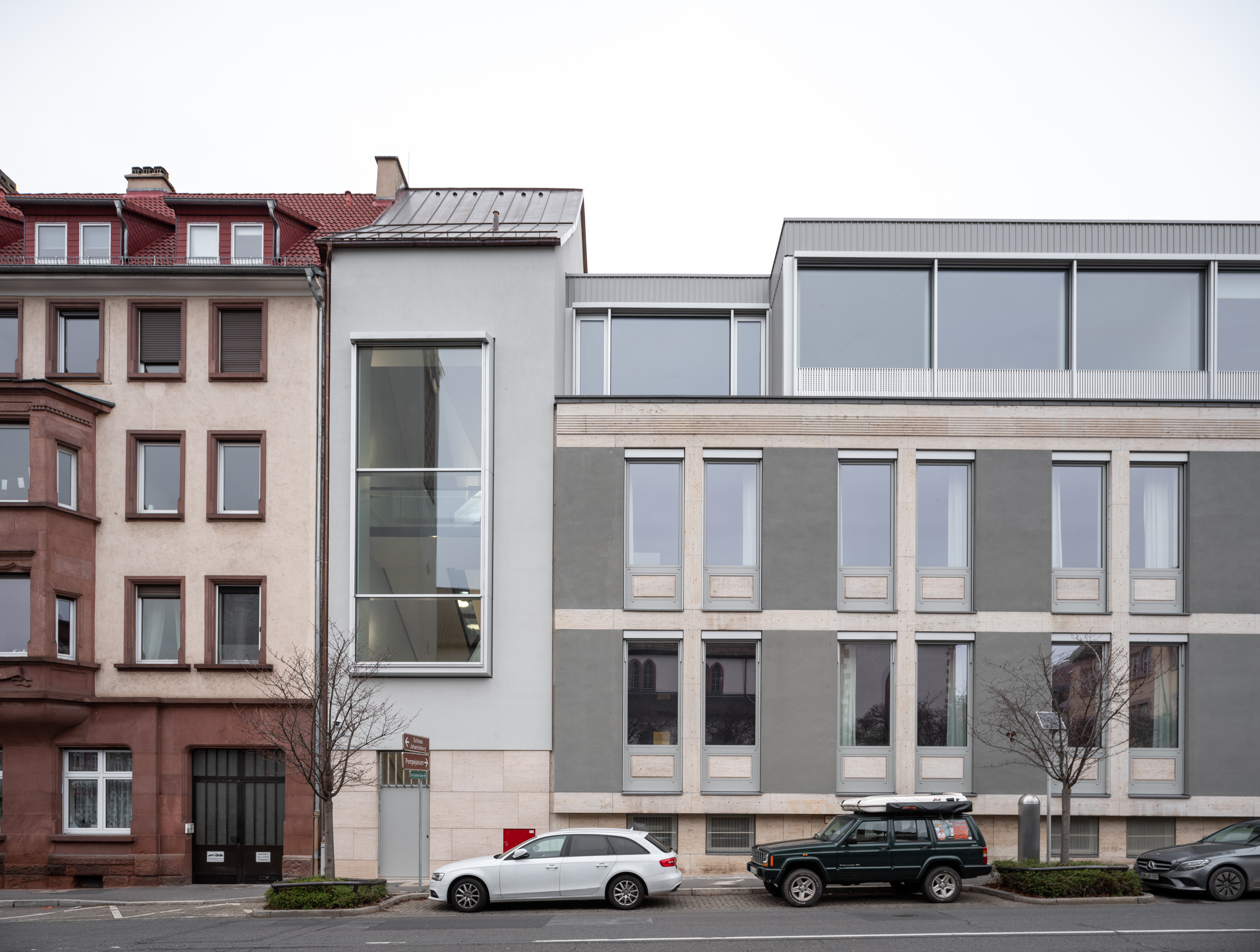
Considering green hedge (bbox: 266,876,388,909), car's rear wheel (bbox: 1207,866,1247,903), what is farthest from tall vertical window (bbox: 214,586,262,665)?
car's rear wheel (bbox: 1207,866,1247,903)

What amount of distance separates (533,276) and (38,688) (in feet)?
42.6

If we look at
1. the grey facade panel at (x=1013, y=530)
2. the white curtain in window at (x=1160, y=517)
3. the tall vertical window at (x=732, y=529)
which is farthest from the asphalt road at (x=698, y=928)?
the white curtain in window at (x=1160, y=517)

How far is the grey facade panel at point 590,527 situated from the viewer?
2212 cm

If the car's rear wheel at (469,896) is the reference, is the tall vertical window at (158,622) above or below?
above

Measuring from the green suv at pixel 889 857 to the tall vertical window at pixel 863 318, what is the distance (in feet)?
32.9

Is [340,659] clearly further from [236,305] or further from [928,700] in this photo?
[928,700]

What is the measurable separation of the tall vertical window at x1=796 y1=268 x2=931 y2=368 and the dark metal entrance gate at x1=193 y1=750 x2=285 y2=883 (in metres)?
14.6

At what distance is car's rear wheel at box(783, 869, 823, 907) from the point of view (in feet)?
56.6

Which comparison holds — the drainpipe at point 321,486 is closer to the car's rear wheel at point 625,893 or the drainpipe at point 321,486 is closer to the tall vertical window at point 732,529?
the car's rear wheel at point 625,893

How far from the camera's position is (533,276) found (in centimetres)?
2292

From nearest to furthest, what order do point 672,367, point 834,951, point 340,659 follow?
1. point 834,951
2. point 340,659
3. point 672,367

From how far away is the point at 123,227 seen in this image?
24000mm

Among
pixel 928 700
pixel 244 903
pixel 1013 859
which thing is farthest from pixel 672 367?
pixel 244 903

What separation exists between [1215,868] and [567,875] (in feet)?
34.7
